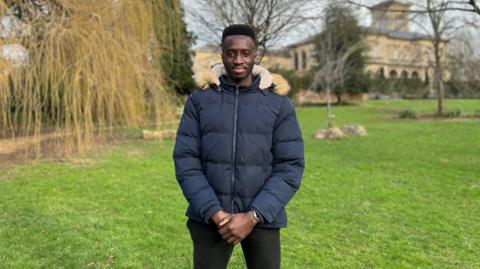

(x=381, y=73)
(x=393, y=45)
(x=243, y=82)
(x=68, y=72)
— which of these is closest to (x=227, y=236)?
(x=243, y=82)

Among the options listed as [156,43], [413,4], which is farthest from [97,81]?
[413,4]

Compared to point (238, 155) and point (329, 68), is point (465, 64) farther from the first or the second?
point (238, 155)

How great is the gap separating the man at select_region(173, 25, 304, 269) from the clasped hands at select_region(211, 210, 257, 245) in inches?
0.6

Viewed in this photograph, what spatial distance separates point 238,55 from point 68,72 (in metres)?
6.33

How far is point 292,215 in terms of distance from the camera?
16.7 ft

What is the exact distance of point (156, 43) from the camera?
11133 millimetres

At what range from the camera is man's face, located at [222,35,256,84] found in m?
2.02

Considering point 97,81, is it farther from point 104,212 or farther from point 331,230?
point 331,230

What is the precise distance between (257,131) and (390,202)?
424 cm

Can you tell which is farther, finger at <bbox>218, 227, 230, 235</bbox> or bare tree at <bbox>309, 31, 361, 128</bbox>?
bare tree at <bbox>309, 31, 361, 128</bbox>

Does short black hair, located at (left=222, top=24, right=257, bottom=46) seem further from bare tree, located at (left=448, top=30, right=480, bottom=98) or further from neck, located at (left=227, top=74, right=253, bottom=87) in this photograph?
bare tree, located at (left=448, top=30, right=480, bottom=98)

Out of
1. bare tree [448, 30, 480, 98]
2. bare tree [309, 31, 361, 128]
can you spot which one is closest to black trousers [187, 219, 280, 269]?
bare tree [309, 31, 361, 128]

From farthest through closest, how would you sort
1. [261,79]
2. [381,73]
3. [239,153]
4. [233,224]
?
[381,73] → [261,79] → [239,153] → [233,224]

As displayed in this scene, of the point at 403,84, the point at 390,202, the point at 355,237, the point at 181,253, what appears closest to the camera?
the point at 181,253
